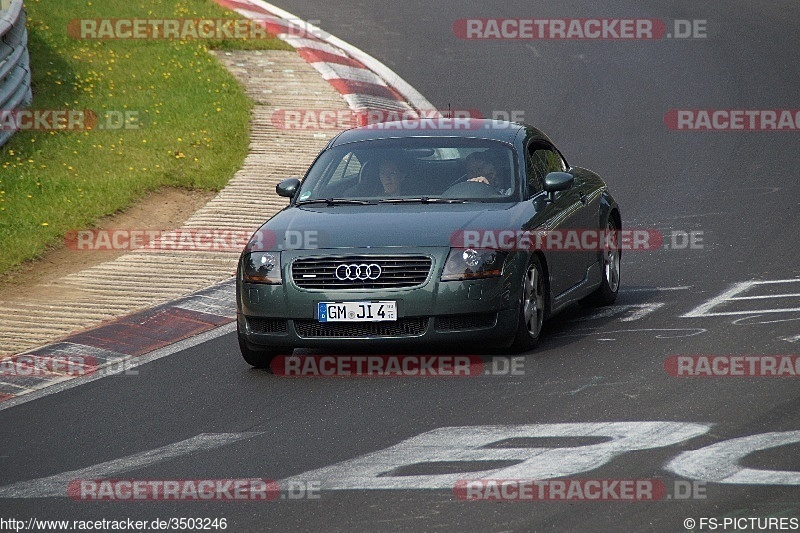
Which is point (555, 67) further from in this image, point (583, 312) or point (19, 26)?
point (583, 312)

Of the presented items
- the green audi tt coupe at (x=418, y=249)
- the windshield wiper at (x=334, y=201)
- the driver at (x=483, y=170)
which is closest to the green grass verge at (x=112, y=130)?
the windshield wiper at (x=334, y=201)

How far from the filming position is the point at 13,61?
17.9 m

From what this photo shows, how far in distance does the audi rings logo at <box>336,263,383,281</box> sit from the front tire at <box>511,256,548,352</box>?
102cm

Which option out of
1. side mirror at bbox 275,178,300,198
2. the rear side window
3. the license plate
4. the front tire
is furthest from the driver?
the license plate

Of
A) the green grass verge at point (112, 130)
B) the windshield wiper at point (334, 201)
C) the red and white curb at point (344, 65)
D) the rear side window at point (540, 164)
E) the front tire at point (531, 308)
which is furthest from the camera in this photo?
the red and white curb at point (344, 65)

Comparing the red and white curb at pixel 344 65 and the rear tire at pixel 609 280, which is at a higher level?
the red and white curb at pixel 344 65

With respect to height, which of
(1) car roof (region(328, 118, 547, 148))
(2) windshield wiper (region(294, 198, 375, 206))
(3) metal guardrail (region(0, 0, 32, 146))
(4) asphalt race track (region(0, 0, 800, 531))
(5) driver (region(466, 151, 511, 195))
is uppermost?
(3) metal guardrail (region(0, 0, 32, 146))

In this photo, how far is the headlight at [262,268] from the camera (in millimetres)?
9742

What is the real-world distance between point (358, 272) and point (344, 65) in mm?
13322

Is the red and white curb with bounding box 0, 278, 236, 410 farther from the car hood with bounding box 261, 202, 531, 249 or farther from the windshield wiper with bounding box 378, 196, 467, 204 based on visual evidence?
the windshield wiper with bounding box 378, 196, 467, 204

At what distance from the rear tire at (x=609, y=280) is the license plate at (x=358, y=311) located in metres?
2.79

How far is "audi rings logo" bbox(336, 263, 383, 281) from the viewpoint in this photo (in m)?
9.52

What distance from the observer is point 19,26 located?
18.8 m

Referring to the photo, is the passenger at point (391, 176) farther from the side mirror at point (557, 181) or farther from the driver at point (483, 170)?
the side mirror at point (557, 181)
